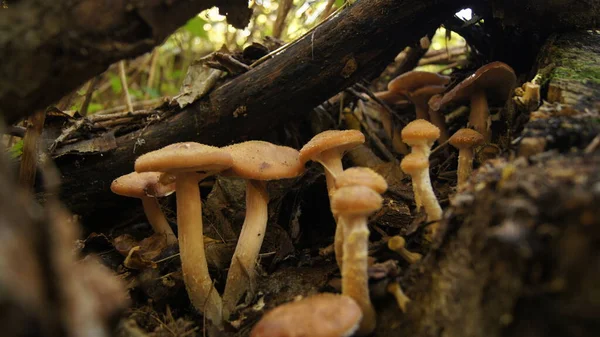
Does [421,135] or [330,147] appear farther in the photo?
[330,147]

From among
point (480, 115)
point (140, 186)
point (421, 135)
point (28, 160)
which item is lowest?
point (480, 115)

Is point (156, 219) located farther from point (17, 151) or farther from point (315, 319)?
point (315, 319)

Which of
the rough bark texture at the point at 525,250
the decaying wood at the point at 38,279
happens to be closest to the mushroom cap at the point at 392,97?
the rough bark texture at the point at 525,250

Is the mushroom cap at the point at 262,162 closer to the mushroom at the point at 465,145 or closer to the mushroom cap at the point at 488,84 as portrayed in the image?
the mushroom at the point at 465,145

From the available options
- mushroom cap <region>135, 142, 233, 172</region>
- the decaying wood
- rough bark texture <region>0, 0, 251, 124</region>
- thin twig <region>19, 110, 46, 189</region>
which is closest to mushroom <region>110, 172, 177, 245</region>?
thin twig <region>19, 110, 46, 189</region>

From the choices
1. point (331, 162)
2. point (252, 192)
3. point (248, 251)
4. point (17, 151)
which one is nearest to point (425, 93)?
point (331, 162)

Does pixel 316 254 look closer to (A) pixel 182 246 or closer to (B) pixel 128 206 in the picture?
(A) pixel 182 246
